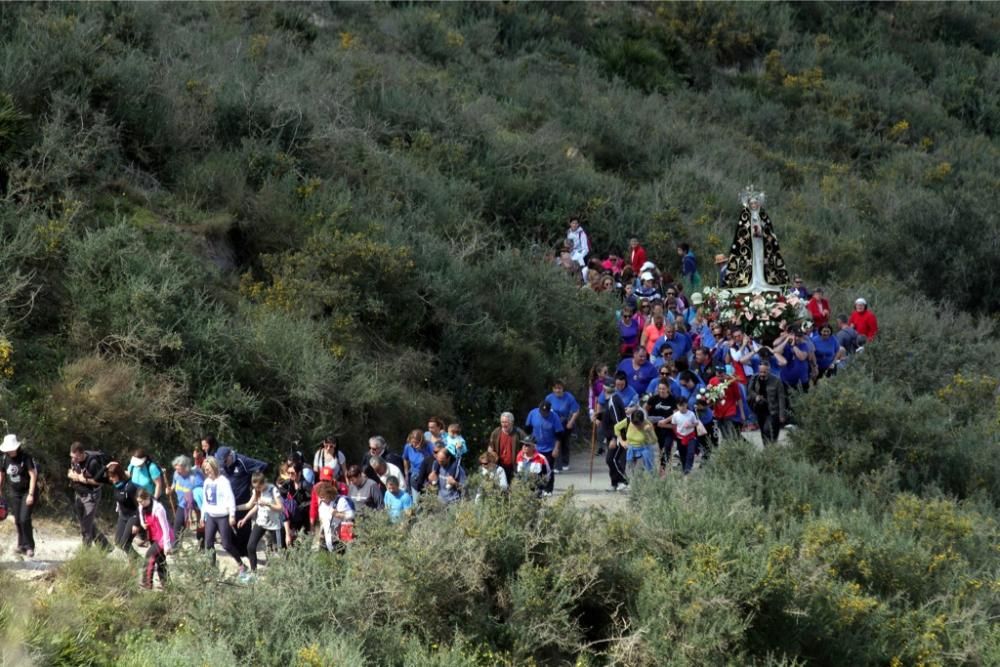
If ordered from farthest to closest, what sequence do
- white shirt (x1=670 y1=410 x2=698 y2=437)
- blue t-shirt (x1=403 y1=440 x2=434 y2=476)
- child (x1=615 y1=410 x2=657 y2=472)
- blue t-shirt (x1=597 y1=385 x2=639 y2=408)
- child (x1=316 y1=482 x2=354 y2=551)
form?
blue t-shirt (x1=597 y1=385 x2=639 y2=408)
white shirt (x1=670 y1=410 x2=698 y2=437)
child (x1=615 y1=410 x2=657 y2=472)
blue t-shirt (x1=403 y1=440 x2=434 y2=476)
child (x1=316 y1=482 x2=354 y2=551)

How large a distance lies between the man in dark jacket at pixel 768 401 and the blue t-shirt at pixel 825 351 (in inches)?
76.0

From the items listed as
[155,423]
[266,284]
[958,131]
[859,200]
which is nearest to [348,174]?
[266,284]

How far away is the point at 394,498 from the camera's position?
14.8 metres

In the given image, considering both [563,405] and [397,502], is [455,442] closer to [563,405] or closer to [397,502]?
[397,502]

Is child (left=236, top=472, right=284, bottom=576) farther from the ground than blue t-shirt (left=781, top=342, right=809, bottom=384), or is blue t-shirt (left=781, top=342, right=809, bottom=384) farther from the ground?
child (left=236, top=472, right=284, bottom=576)

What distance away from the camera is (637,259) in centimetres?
2684

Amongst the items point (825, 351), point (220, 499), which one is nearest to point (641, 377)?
point (825, 351)

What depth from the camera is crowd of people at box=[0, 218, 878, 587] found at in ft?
48.7

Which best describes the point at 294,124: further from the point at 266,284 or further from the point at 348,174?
the point at 266,284

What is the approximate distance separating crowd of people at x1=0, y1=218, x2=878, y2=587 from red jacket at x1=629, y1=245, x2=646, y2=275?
2.15 feet

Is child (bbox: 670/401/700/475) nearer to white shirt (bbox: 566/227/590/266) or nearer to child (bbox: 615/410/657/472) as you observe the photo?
child (bbox: 615/410/657/472)

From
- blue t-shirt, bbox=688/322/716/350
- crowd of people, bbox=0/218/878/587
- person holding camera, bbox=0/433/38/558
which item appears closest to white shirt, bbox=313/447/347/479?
crowd of people, bbox=0/218/878/587

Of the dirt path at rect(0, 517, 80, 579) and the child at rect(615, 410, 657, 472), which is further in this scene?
the child at rect(615, 410, 657, 472)

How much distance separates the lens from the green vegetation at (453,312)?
13.5m
